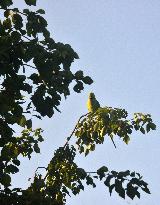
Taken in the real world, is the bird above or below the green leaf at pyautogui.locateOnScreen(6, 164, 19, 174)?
above

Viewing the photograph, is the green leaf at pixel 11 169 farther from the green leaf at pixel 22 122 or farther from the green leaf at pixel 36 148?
the green leaf at pixel 36 148

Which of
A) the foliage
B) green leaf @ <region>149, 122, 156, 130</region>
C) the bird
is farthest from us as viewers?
the bird

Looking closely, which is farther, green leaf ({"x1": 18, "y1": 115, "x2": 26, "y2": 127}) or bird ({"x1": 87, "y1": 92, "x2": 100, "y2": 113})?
bird ({"x1": 87, "y1": 92, "x2": 100, "y2": 113})

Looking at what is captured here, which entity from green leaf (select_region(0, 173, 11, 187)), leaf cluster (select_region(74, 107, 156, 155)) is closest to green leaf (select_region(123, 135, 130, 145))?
leaf cluster (select_region(74, 107, 156, 155))

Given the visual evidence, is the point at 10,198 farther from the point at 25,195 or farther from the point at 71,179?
the point at 71,179

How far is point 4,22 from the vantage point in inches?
148

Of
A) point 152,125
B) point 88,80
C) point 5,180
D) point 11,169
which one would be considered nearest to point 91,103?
point 152,125

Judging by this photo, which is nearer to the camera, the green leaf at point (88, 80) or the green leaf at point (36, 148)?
the green leaf at point (88, 80)

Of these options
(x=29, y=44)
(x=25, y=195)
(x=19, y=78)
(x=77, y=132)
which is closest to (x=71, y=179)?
(x=77, y=132)

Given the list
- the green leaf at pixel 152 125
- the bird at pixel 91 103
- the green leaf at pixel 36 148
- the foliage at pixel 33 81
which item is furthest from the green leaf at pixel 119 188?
the bird at pixel 91 103

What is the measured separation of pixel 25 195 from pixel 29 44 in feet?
4.99

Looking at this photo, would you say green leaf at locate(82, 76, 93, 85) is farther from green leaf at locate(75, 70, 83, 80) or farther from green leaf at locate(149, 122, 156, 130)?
green leaf at locate(149, 122, 156, 130)

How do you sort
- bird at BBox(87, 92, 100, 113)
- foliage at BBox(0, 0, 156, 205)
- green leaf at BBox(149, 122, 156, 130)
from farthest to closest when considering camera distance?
bird at BBox(87, 92, 100, 113) → green leaf at BBox(149, 122, 156, 130) → foliage at BBox(0, 0, 156, 205)

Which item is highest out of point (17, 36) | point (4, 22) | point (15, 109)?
point (4, 22)
